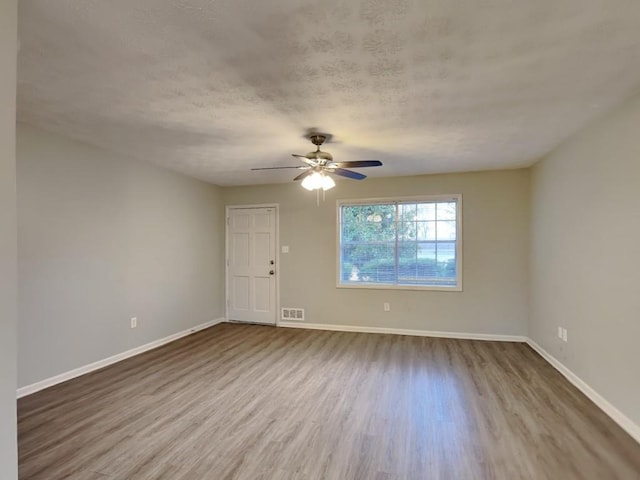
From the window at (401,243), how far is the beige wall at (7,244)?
4.49 m

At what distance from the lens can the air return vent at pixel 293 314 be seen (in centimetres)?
579

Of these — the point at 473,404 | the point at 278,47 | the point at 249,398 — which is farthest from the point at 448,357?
the point at 278,47

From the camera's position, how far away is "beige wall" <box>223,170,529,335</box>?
4.88 meters

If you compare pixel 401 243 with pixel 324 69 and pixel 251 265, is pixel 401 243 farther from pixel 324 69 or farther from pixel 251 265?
pixel 324 69

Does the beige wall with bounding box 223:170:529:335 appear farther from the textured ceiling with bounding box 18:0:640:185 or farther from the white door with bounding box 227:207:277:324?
the textured ceiling with bounding box 18:0:640:185

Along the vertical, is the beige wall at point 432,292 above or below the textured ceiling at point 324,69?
below

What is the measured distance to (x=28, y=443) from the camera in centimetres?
236

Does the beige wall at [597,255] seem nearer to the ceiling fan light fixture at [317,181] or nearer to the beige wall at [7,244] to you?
the ceiling fan light fixture at [317,181]

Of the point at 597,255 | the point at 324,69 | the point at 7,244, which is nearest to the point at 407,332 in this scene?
the point at 597,255

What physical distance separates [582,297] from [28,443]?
462 cm

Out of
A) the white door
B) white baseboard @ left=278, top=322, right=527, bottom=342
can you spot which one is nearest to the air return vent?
white baseboard @ left=278, top=322, right=527, bottom=342

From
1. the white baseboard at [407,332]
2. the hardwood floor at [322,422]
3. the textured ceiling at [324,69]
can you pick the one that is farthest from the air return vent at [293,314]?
the textured ceiling at [324,69]

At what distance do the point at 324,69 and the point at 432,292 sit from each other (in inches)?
154

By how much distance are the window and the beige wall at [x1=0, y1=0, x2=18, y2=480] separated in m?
4.49
